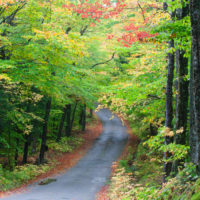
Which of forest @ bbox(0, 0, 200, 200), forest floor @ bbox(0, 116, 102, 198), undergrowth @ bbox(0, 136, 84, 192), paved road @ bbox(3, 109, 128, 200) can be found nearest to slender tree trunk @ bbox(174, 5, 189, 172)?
forest @ bbox(0, 0, 200, 200)

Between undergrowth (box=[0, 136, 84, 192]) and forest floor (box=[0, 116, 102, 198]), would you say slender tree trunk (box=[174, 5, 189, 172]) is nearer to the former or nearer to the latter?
forest floor (box=[0, 116, 102, 198])

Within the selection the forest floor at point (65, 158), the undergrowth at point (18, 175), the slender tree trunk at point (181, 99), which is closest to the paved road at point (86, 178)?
the forest floor at point (65, 158)

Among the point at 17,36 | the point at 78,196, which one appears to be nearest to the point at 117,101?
the point at 78,196

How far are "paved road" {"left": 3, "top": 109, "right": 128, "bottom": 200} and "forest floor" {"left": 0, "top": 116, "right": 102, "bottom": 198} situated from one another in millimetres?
527

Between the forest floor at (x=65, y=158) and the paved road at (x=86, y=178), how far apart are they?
53cm

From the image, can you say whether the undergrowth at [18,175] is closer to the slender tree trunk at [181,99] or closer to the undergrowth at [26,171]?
the undergrowth at [26,171]

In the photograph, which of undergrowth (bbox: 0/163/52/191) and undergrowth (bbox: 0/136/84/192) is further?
undergrowth (bbox: 0/136/84/192)

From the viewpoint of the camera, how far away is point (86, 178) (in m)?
15.0

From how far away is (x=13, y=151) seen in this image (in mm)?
18281

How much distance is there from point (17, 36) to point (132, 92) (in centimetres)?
727

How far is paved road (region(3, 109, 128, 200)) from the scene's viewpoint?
11.2m

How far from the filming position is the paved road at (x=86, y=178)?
36.9 ft

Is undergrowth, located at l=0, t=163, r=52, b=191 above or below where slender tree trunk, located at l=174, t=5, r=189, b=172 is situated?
below

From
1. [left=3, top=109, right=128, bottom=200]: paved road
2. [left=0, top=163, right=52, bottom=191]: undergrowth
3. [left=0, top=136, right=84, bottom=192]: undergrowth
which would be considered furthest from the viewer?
[left=0, top=136, right=84, bottom=192]: undergrowth
